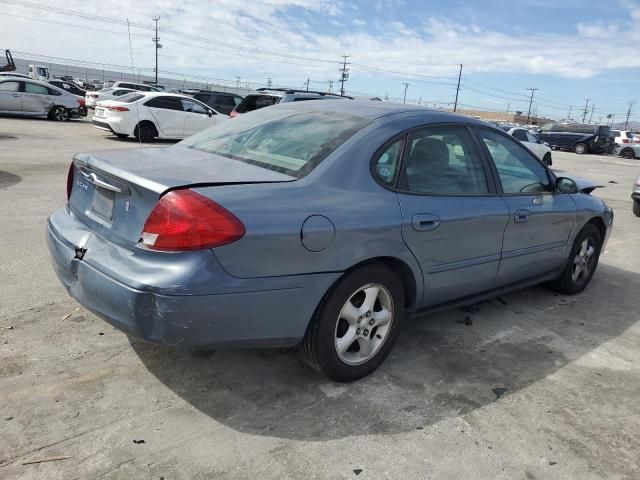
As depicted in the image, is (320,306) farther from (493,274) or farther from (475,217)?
(493,274)

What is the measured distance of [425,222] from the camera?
3.17 m

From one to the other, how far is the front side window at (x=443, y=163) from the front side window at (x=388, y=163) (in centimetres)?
8

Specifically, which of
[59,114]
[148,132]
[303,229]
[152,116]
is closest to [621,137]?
[152,116]

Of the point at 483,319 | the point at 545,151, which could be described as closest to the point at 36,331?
the point at 483,319

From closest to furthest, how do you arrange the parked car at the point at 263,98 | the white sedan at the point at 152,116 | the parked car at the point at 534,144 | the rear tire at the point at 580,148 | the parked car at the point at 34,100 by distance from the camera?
the parked car at the point at 263,98
the white sedan at the point at 152,116
the parked car at the point at 534,144
the parked car at the point at 34,100
the rear tire at the point at 580,148

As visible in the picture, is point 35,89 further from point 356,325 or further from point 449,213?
point 356,325

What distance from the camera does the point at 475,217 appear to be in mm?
3504

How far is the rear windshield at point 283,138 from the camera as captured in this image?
295cm

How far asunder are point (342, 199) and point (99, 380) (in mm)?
1661

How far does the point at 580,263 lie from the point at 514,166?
4.81 ft

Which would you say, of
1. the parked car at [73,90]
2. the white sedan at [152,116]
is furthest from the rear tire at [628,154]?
the parked car at [73,90]

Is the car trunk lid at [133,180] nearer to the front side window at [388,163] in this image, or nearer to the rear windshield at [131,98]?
the front side window at [388,163]

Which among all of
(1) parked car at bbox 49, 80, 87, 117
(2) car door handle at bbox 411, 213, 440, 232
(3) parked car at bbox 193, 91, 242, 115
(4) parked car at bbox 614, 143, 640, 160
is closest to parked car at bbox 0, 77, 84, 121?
(1) parked car at bbox 49, 80, 87, 117

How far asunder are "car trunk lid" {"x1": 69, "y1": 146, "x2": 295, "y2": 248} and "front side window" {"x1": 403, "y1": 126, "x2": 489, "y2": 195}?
903 mm
